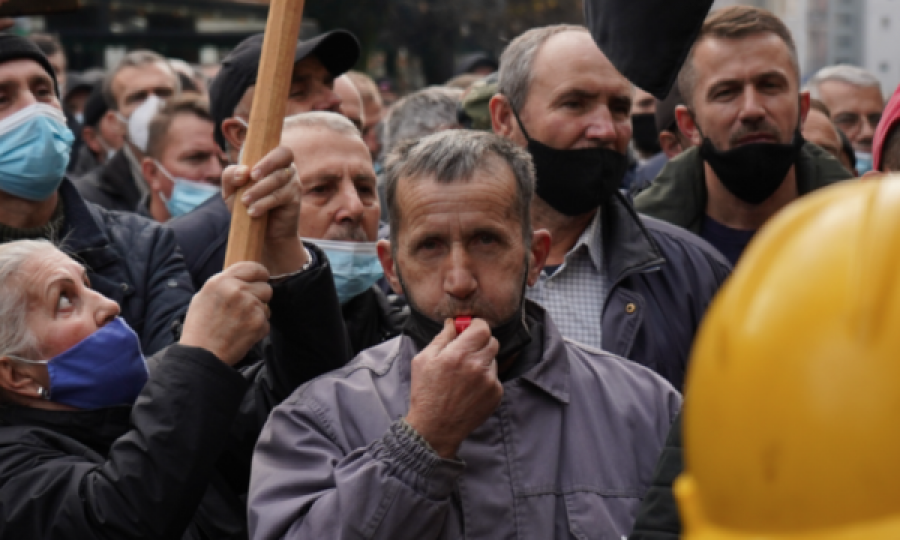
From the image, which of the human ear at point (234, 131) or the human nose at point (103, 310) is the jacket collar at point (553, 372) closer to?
the human nose at point (103, 310)

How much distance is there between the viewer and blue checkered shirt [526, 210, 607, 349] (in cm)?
360

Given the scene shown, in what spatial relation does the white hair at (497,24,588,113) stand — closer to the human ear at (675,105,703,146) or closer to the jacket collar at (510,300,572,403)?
the human ear at (675,105,703,146)

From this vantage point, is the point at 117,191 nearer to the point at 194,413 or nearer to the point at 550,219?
the point at 550,219

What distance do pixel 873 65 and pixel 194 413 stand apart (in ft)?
45.2

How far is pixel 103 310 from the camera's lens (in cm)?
326

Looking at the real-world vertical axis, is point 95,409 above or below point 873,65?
above

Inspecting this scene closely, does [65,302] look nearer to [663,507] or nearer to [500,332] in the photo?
[500,332]

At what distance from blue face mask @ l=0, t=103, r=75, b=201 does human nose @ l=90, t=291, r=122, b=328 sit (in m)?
0.87

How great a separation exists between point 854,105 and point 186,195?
4.33 m

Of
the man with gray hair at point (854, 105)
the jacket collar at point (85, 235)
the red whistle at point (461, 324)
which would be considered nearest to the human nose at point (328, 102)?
the jacket collar at point (85, 235)

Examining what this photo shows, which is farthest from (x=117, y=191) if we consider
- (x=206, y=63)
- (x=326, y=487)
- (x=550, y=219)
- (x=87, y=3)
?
(x=87, y=3)

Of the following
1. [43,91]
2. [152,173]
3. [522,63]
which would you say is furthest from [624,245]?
[152,173]

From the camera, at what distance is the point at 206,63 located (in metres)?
15.1

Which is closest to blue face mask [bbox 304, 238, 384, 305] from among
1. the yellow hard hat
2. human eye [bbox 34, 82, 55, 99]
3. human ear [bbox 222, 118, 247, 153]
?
human ear [bbox 222, 118, 247, 153]
